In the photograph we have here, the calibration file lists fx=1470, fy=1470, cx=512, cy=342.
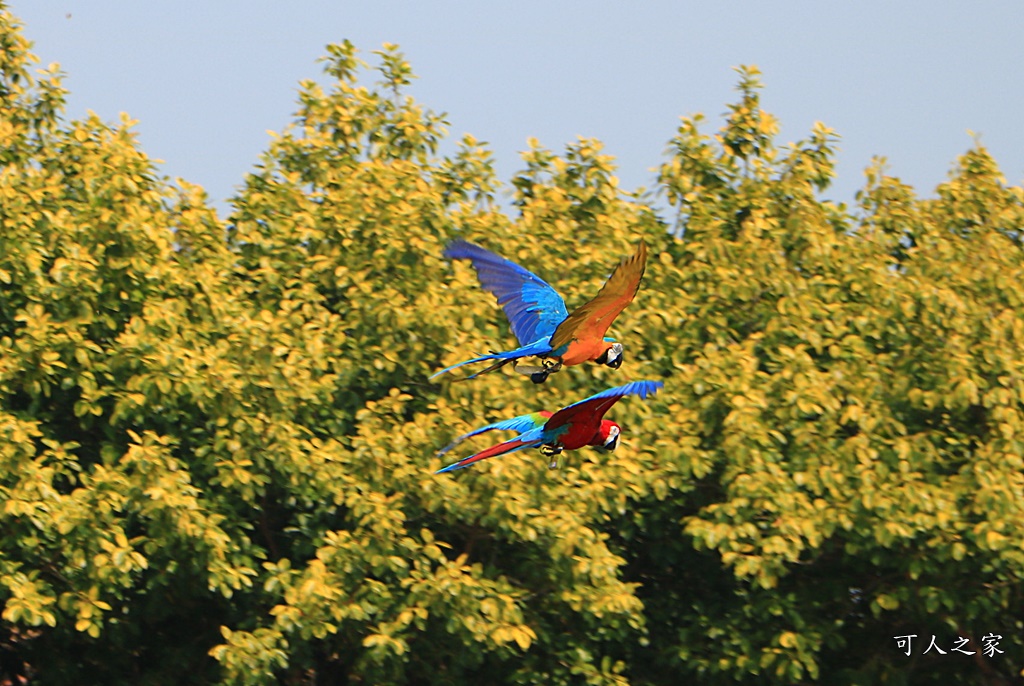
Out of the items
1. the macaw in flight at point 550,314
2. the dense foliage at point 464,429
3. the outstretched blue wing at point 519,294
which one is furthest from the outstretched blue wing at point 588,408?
the dense foliage at point 464,429

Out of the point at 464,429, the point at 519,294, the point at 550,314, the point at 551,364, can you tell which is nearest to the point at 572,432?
the point at 551,364

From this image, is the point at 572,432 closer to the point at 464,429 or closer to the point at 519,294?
the point at 519,294

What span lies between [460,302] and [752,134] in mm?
3120

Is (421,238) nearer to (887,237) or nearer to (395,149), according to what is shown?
(395,149)

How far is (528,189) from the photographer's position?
1153 centimetres

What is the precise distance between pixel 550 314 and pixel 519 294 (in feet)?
0.60

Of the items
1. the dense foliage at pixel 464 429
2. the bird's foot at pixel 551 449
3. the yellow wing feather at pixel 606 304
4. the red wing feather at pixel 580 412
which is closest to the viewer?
the yellow wing feather at pixel 606 304

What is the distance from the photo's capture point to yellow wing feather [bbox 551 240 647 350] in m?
4.42

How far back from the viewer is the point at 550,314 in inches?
222

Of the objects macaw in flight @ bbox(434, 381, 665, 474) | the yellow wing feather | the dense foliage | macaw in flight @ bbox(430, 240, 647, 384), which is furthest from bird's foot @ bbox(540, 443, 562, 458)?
the dense foliage

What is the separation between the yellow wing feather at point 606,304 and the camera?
4.42 m

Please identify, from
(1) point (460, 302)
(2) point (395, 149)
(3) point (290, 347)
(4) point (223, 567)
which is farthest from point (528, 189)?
(4) point (223, 567)

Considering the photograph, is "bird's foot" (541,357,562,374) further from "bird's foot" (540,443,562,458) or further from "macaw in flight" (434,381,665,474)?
"bird's foot" (540,443,562,458)

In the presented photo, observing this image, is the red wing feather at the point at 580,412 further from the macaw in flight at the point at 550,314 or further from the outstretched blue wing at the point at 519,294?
the outstretched blue wing at the point at 519,294
